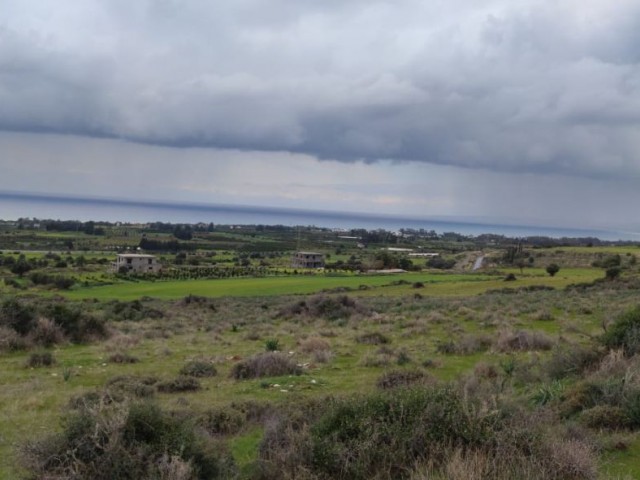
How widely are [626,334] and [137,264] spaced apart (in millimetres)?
85722

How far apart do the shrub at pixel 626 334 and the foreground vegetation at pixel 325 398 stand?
3cm

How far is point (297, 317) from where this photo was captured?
28.3 metres

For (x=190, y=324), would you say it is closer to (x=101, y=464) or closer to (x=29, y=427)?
(x=29, y=427)

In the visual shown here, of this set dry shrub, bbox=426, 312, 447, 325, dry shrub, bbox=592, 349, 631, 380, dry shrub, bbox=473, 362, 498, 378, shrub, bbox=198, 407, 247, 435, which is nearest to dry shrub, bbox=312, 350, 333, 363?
dry shrub, bbox=473, 362, 498, 378

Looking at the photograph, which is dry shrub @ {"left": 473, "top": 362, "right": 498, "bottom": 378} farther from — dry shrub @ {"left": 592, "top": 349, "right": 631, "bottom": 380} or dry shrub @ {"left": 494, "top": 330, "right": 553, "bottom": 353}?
dry shrub @ {"left": 494, "top": 330, "right": 553, "bottom": 353}

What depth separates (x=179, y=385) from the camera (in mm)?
11805

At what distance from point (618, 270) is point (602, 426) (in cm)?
4736

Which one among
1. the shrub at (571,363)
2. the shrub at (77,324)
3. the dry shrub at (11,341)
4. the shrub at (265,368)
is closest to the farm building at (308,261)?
the shrub at (77,324)

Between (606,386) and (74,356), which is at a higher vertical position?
(606,386)

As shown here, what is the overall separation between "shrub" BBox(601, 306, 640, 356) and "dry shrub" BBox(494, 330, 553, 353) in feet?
13.7

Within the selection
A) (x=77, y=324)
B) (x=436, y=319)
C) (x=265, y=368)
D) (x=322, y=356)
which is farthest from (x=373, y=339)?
(x=77, y=324)

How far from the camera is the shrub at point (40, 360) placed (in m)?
14.9

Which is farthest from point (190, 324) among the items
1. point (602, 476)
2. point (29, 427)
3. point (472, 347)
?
point (602, 476)

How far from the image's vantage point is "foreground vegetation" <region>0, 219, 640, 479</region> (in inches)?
225
